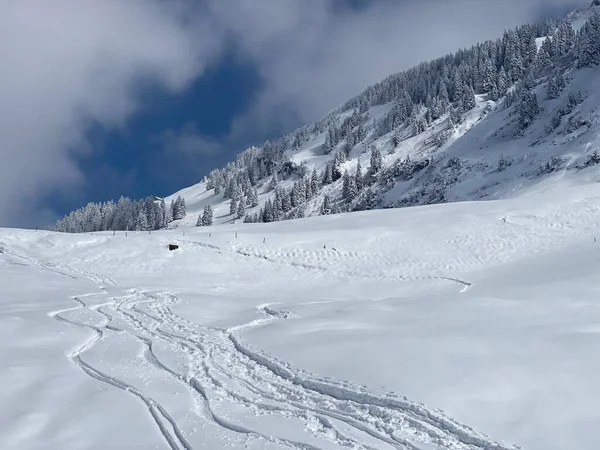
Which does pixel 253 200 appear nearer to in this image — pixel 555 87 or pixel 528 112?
pixel 528 112

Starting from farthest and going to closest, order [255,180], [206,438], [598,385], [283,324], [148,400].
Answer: [255,180] < [283,324] < [148,400] < [598,385] < [206,438]

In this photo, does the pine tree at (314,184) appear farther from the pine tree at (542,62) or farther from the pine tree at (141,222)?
the pine tree at (542,62)

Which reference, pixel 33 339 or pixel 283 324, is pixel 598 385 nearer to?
pixel 283 324

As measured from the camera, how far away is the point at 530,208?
1430 inches

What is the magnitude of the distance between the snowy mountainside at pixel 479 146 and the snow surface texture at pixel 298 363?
5465 centimetres

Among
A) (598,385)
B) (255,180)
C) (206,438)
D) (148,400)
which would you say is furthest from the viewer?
(255,180)

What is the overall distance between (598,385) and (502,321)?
4603 millimetres

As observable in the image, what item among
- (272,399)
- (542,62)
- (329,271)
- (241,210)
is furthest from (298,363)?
(241,210)

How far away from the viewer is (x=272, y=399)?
339 inches

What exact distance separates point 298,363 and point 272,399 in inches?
67.5

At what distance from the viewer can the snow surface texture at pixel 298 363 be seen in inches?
272

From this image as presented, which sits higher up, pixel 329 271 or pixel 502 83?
pixel 502 83

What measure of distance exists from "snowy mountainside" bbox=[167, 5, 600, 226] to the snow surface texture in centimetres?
5465

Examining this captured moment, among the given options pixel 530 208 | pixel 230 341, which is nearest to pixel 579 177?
pixel 530 208
